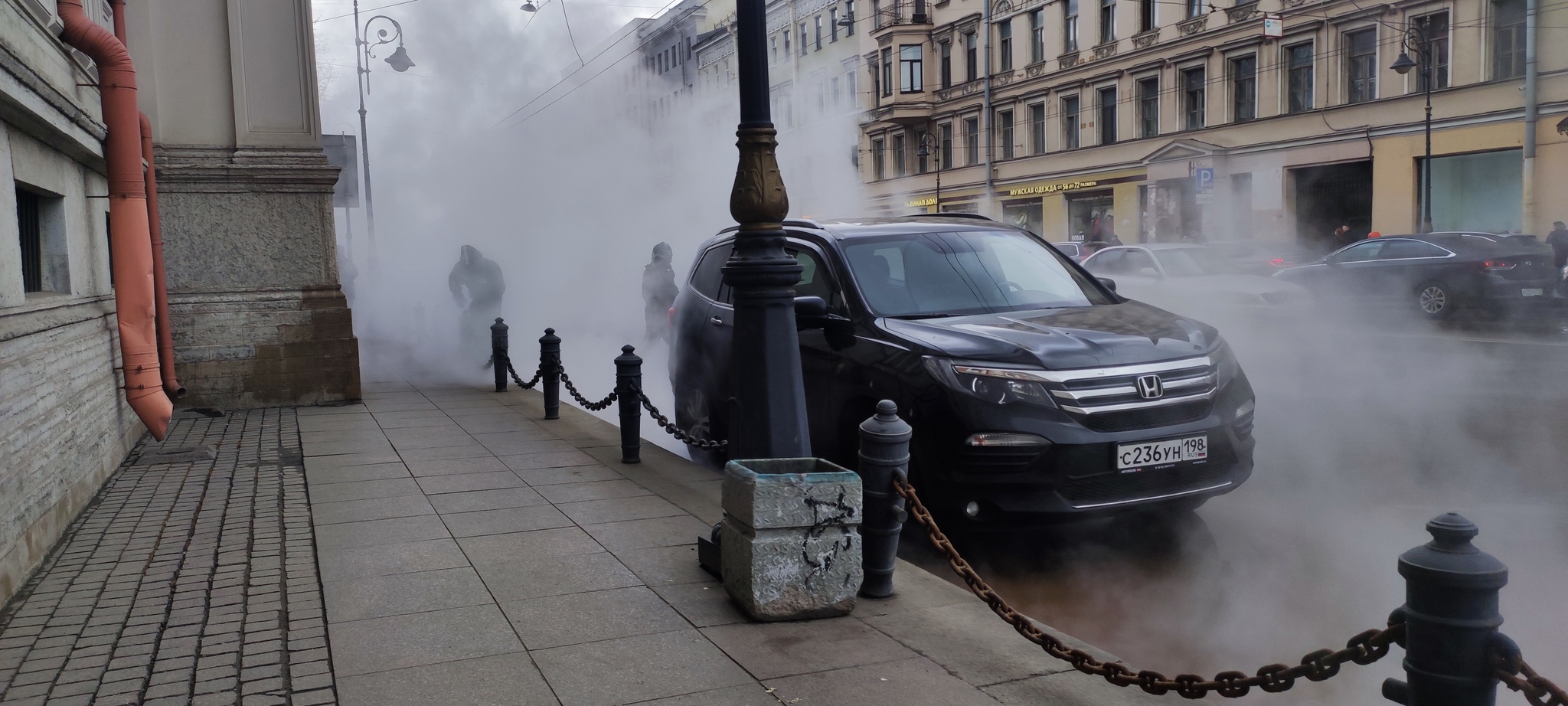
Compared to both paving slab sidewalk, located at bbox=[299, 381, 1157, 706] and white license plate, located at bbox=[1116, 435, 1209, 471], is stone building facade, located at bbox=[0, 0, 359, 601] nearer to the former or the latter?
paving slab sidewalk, located at bbox=[299, 381, 1157, 706]

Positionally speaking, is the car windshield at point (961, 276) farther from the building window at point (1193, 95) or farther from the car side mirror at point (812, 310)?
the building window at point (1193, 95)

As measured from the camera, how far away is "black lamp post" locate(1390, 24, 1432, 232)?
81.2ft

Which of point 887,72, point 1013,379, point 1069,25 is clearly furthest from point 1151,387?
point 887,72

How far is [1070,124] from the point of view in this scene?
124ft

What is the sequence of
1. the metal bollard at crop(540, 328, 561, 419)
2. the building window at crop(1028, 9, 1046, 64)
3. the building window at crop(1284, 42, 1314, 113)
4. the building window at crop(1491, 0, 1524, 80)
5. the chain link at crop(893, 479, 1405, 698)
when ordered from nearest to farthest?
the chain link at crop(893, 479, 1405, 698), the metal bollard at crop(540, 328, 561, 419), the building window at crop(1491, 0, 1524, 80), the building window at crop(1284, 42, 1314, 113), the building window at crop(1028, 9, 1046, 64)

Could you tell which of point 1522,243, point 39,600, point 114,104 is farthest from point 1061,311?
point 1522,243

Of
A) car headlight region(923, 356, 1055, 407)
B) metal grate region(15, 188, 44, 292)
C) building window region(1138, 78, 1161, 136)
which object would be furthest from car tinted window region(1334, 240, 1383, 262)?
metal grate region(15, 188, 44, 292)

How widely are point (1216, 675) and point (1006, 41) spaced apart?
39213 millimetres

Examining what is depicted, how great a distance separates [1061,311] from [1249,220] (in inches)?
1096

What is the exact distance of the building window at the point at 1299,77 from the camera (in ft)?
95.5

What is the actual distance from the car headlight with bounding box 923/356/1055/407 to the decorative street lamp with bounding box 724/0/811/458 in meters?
0.77

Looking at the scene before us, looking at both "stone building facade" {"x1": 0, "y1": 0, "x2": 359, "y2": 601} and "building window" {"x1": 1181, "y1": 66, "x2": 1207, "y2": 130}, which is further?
"building window" {"x1": 1181, "y1": 66, "x2": 1207, "y2": 130}

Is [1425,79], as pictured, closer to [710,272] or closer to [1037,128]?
[1037,128]

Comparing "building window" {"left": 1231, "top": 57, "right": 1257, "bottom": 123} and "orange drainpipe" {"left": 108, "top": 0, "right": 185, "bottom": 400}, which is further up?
"building window" {"left": 1231, "top": 57, "right": 1257, "bottom": 123}
